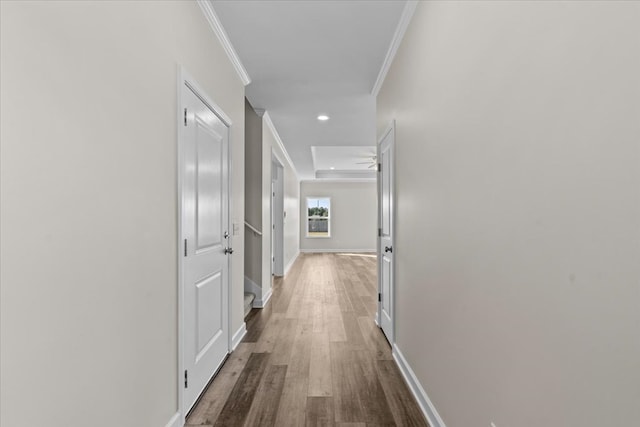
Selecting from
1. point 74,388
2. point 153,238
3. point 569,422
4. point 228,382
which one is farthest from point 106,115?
point 228,382

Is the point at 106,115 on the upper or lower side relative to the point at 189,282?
upper

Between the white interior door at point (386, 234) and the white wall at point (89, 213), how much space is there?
184 centimetres

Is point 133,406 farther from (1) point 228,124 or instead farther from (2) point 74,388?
(1) point 228,124

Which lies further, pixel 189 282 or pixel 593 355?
pixel 189 282

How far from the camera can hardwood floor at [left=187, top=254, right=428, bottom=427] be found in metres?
2.04

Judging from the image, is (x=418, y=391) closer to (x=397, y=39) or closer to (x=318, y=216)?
(x=397, y=39)

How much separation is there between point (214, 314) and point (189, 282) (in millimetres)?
577

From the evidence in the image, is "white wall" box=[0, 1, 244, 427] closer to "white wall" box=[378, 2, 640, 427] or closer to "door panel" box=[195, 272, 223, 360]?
"door panel" box=[195, 272, 223, 360]

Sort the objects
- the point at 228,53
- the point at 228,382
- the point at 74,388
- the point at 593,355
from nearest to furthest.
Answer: the point at 593,355 < the point at 74,388 < the point at 228,382 < the point at 228,53

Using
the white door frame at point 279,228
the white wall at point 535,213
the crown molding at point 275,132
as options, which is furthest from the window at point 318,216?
the white wall at point 535,213

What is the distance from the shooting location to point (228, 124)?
290 centimetres

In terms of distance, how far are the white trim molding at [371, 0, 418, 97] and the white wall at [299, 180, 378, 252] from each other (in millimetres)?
7907

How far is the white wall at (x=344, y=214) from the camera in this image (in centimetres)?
1155

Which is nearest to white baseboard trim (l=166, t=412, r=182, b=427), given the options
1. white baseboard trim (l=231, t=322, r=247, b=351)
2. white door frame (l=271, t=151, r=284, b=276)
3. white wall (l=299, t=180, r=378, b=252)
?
white baseboard trim (l=231, t=322, r=247, b=351)
